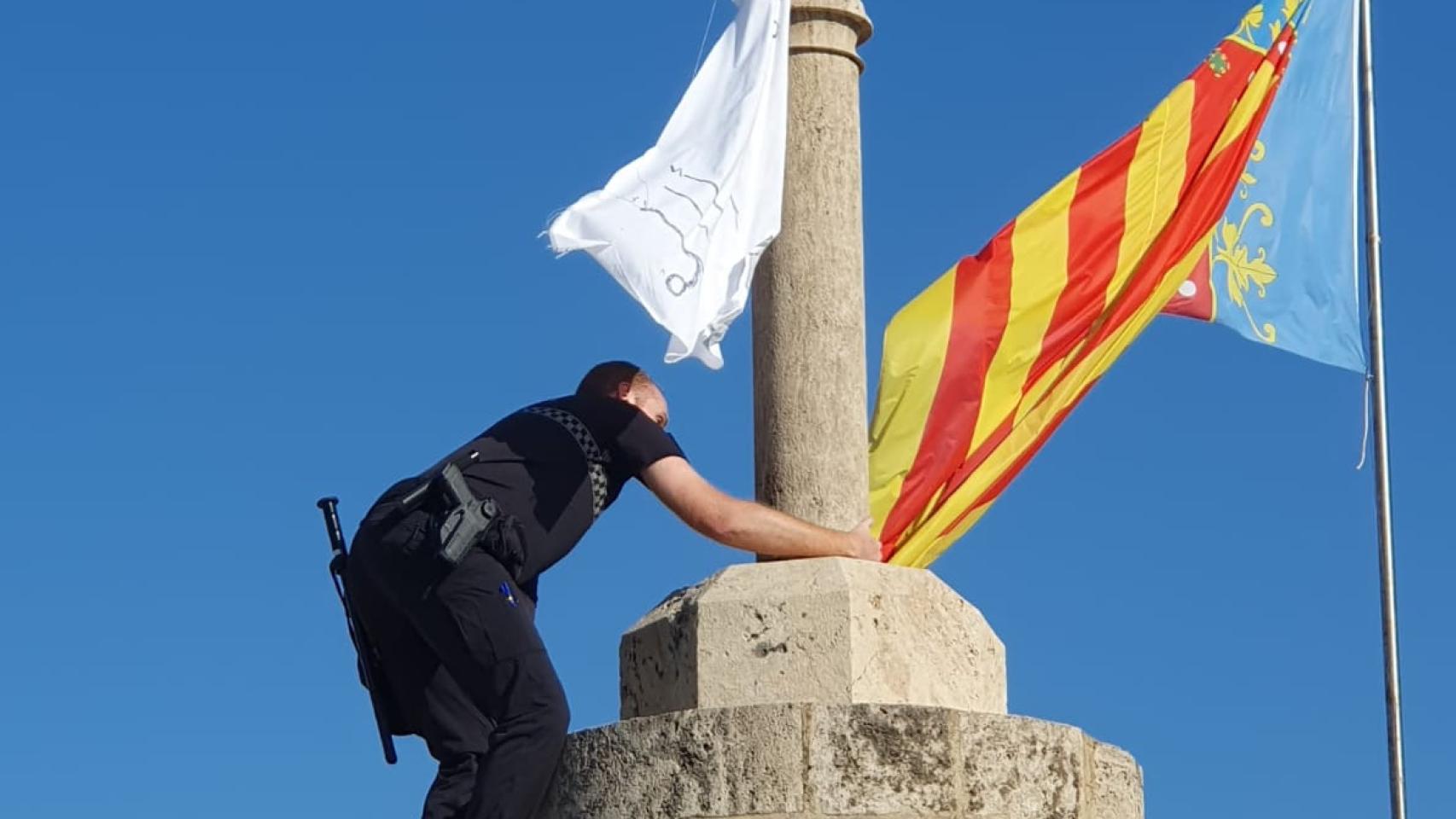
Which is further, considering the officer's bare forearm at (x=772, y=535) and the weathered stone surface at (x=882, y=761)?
the officer's bare forearm at (x=772, y=535)

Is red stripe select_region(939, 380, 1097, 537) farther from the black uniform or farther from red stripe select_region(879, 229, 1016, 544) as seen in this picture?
the black uniform

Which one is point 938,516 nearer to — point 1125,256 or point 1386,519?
point 1125,256

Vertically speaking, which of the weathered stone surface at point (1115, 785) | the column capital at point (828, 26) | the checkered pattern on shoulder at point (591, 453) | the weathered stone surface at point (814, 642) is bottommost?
Answer: the weathered stone surface at point (1115, 785)

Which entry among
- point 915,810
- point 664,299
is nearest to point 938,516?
point 664,299

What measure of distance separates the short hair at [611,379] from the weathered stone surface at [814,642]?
22.3 inches

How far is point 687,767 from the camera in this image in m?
6.18

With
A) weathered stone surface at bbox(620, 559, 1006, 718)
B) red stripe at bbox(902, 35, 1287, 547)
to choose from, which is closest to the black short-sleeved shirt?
weathered stone surface at bbox(620, 559, 1006, 718)

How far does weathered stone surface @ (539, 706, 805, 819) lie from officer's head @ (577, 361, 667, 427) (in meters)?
0.93

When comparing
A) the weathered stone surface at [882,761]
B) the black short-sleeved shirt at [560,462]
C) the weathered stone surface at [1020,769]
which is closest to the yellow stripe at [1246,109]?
the black short-sleeved shirt at [560,462]

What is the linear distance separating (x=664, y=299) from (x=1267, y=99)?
4.54 metres

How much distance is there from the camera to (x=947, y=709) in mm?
6156

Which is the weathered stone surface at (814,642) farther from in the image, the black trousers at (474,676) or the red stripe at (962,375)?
the red stripe at (962,375)

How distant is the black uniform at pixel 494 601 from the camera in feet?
20.7

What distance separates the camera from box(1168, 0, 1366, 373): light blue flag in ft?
35.0
